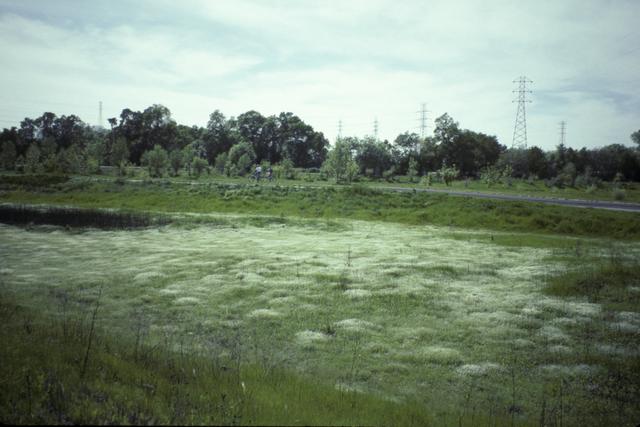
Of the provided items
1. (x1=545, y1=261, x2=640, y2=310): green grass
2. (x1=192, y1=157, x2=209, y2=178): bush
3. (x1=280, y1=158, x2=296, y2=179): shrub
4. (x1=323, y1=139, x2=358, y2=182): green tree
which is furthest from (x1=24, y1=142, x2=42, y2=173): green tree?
(x1=545, y1=261, x2=640, y2=310): green grass

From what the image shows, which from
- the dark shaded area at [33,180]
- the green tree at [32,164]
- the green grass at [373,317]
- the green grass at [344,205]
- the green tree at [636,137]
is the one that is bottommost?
the green grass at [373,317]

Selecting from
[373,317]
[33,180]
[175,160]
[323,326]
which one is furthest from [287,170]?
[323,326]

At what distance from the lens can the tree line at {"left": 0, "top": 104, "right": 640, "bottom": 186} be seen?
7875 cm

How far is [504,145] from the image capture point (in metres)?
140

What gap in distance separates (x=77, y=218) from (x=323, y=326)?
94.2 ft

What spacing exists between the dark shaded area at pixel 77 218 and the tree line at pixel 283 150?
3888 centimetres

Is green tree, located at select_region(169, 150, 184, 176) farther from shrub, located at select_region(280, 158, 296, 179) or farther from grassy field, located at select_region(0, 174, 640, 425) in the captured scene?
grassy field, located at select_region(0, 174, 640, 425)

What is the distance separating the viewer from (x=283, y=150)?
127938 mm

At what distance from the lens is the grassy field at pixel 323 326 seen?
6.66 m

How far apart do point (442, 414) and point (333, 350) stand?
3546 mm

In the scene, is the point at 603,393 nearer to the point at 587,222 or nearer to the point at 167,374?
the point at 167,374

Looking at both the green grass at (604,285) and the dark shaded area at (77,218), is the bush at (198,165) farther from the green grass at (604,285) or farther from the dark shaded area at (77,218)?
the green grass at (604,285)

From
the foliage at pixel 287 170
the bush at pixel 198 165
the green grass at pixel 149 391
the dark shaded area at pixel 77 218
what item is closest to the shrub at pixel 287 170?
the foliage at pixel 287 170

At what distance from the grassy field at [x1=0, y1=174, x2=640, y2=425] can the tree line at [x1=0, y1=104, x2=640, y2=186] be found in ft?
174
